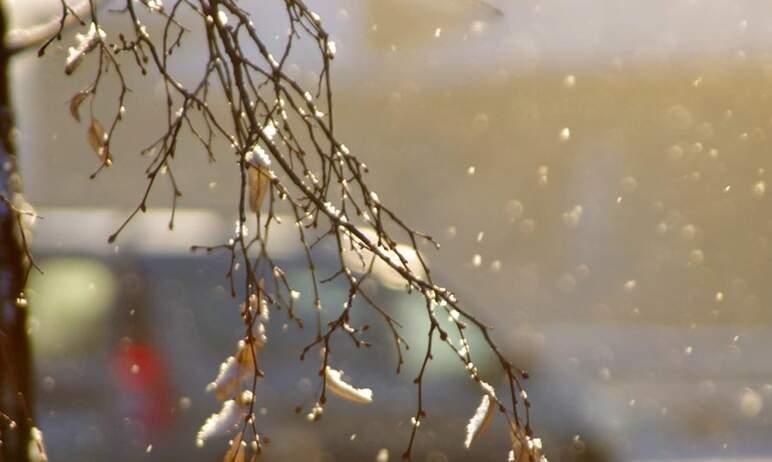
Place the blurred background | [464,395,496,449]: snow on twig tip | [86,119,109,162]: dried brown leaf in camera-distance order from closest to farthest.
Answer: [464,395,496,449]: snow on twig tip
[86,119,109,162]: dried brown leaf
the blurred background

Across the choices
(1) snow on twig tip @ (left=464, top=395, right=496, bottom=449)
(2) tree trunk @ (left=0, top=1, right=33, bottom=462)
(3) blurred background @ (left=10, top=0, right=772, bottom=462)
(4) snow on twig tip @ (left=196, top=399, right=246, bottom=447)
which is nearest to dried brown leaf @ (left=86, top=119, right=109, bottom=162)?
(2) tree trunk @ (left=0, top=1, right=33, bottom=462)

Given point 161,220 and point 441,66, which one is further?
point 441,66

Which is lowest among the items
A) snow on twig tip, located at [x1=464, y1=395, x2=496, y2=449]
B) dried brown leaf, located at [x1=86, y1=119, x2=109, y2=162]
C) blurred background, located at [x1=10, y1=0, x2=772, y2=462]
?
snow on twig tip, located at [x1=464, y1=395, x2=496, y2=449]

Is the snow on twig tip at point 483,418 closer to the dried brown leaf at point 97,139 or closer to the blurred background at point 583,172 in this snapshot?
the dried brown leaf at point 97,139

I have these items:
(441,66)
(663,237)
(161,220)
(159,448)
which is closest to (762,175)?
(663,237)

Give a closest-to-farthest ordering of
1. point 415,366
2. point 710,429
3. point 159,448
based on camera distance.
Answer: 1. point 159,448
2. point 415,366
3. point 710,429

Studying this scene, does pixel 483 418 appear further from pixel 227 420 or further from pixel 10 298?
pixel 10 298

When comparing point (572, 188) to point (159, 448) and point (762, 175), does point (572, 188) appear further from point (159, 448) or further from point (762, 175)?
point (159, 448)

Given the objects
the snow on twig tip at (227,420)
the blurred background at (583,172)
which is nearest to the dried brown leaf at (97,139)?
the snow on twig tip at (227,420)

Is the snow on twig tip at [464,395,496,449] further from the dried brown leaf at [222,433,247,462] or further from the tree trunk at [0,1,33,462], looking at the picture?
the tree trunk at [0,1,33,462]
